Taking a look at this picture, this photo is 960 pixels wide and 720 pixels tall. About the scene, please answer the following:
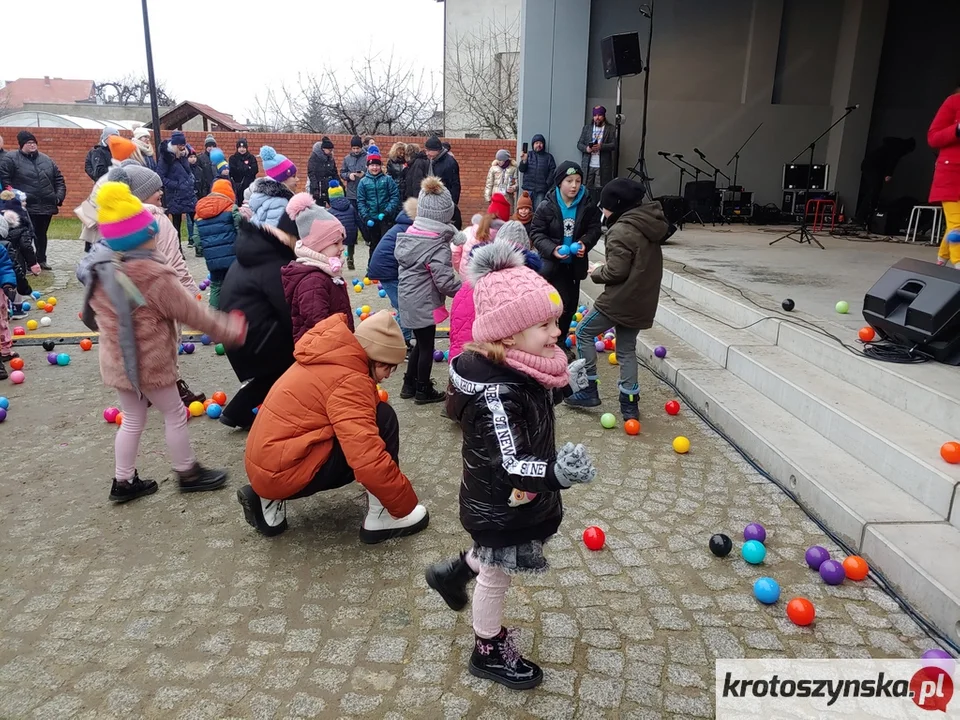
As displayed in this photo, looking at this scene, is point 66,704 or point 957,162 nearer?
point 66,704

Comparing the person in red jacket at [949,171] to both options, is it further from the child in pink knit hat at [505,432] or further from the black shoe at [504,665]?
the black shoe at [504,665]

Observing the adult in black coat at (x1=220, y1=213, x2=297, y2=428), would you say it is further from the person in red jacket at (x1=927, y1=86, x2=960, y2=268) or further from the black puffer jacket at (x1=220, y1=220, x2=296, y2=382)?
the person in red jacket at (x1=927, y1=86, x2=960, y2=268)

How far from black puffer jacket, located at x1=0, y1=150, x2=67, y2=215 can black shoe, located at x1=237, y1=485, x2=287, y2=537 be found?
966 cm

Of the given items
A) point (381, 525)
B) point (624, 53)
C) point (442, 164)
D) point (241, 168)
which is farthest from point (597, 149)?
point (381, 525)

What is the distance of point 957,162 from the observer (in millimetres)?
6113

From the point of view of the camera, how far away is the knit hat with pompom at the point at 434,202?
5.29 metres

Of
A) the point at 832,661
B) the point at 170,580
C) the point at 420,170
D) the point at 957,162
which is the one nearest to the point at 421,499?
the point at 170,580

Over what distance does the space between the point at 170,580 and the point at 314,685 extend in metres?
1.08

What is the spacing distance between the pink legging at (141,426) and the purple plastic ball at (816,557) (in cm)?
346

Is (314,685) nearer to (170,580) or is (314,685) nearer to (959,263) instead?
(170,580)

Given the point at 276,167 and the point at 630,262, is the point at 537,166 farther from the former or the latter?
the point at 630,262

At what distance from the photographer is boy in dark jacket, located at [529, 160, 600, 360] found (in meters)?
6.11

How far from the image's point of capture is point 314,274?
434cm

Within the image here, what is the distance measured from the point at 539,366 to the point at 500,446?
31 cm
